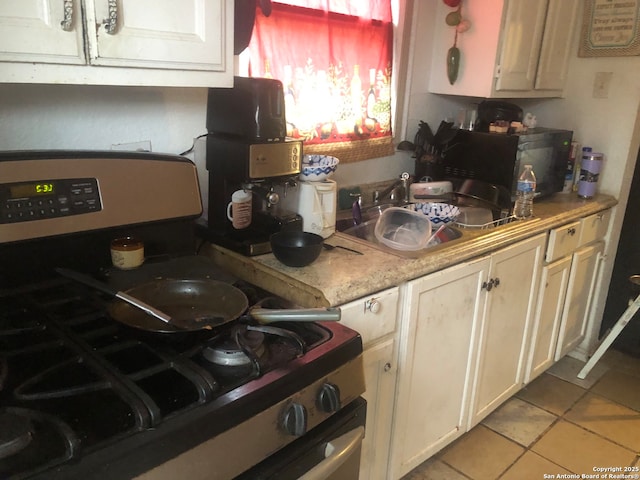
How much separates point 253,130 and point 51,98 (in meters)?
0.50

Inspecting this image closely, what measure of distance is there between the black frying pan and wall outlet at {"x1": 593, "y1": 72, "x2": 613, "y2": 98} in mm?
2199

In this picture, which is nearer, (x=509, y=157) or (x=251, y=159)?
(x=251, y=159)

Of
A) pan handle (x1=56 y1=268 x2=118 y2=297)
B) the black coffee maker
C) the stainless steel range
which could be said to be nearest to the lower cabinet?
the black coffee maker

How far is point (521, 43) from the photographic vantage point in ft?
7.46

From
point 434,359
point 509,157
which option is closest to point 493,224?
point 509,157

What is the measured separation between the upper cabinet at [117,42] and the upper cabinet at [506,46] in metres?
1.32

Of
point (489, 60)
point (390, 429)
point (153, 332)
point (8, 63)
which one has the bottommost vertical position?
point (390, 429)

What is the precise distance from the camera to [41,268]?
1162 millimetres

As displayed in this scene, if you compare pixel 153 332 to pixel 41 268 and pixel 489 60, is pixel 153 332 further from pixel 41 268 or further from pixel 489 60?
pixel 489 60

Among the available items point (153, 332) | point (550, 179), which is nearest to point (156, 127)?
point (153, 332)

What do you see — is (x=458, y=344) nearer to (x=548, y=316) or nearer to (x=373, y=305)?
(x=373, y=305)

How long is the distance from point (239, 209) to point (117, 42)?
55 centimetres

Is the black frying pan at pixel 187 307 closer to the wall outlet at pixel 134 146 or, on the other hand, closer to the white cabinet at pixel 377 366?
the white cabinet at pixel 377 366

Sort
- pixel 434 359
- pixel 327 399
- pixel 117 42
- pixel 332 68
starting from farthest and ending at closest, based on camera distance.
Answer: pixel 332 68
pixel 434 359
pixel 117 42
pixel 327 399
